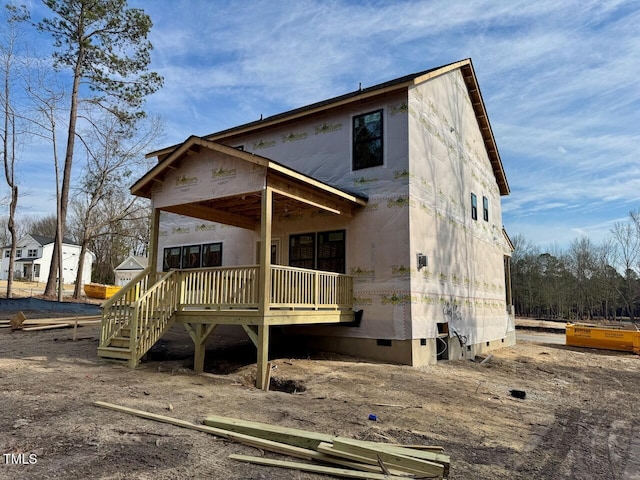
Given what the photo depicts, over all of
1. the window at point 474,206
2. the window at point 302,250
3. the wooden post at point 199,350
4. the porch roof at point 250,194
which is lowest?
the wooden post at point 199,350

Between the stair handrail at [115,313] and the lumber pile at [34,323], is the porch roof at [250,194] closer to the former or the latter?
the stair handrail at [115,313]

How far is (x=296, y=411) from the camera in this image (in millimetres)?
6504

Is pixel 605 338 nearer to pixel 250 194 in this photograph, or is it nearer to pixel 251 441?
pixel 250 194

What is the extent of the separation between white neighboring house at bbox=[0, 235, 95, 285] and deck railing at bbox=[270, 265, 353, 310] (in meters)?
54.5

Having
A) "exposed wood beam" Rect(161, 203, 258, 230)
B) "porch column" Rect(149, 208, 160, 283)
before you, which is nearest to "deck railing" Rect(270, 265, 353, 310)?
"exposed wood beam" Rect(161, 203, 258, 230)

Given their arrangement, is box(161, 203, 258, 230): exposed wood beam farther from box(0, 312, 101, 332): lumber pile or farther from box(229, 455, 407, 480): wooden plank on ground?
box(229, 455, 407, 480): wooden plank on ground

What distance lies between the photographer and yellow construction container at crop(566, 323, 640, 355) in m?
18.7

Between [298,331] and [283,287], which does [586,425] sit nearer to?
[283,287]

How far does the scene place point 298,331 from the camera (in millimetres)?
12664

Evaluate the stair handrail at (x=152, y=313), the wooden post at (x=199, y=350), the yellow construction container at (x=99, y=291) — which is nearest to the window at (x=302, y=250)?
the stair handrail at (x=152, y=313)

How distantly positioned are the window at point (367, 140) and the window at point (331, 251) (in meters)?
2.12

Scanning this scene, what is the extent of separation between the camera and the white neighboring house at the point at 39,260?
2259 inches

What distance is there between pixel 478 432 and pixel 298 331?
23.4 ft

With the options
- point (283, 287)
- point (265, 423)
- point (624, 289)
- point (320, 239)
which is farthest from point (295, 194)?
point (624, 289)
